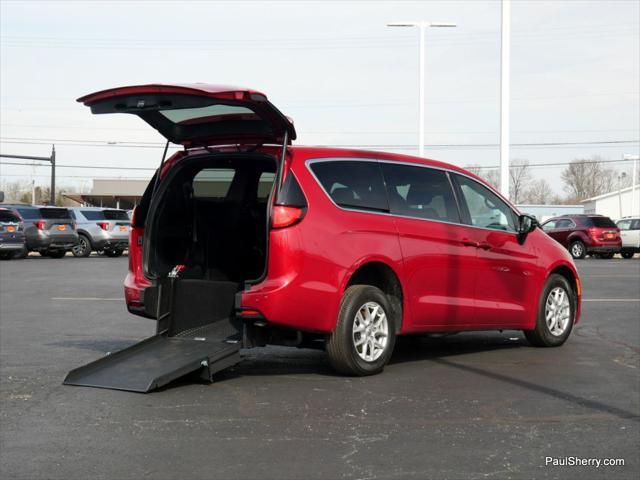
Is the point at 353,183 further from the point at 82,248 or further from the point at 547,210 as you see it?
the point at 547,210

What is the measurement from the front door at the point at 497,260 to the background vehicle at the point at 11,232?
2167 centimetres

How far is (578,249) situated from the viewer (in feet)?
119

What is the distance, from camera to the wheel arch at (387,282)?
26.1 ft

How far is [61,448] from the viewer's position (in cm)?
531

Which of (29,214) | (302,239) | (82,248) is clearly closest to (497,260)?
(302,239)

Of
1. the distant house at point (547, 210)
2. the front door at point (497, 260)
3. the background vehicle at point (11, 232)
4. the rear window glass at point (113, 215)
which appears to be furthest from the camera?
the distant house at point (547, 210)

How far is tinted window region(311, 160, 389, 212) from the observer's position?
25.0ft

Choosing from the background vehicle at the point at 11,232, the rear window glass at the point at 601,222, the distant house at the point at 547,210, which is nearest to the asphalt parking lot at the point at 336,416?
the background vehicle at the point at 11,232

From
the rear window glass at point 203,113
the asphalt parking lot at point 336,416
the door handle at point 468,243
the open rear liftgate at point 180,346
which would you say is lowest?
the asphalt parking lot at point 336,416

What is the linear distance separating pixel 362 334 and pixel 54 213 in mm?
24262

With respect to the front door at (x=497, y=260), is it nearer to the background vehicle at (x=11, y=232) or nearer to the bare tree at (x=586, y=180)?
the background vehicle at (x=11, y=232)

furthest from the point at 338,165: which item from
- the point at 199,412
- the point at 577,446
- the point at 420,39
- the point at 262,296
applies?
the point at 420,39

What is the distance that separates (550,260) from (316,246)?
346 centimetres

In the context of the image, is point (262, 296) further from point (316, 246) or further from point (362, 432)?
point (362, 432)
